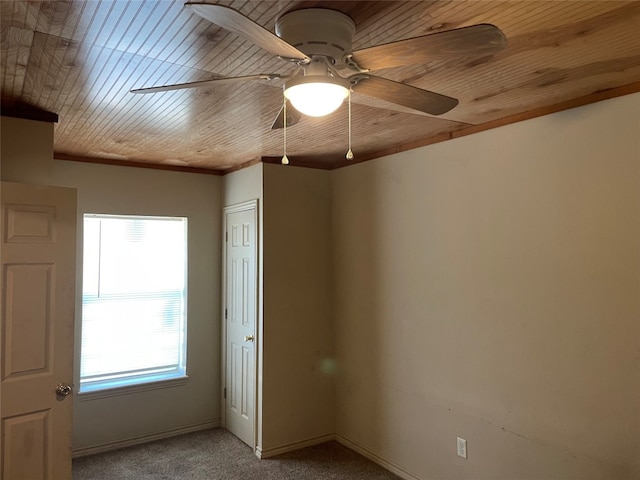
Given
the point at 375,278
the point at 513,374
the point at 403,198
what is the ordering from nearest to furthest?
the point at 513,374 → the point at 403,198 → the point at 375,278

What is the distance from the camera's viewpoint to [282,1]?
1.41m

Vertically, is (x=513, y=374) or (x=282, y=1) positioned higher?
(x=282, y=1)

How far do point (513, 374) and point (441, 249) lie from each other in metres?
0.88

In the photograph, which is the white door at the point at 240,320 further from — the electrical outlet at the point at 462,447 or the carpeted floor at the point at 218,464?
the electrical outlet at the point at 462,447

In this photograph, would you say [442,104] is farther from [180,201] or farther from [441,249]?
[180,201]

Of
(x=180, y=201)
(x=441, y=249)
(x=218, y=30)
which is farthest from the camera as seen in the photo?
(x=180, y=201)

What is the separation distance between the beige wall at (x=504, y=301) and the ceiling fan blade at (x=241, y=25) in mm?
1730

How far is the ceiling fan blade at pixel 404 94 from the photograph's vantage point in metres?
1.57

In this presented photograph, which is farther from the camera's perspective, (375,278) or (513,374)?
(375,278)

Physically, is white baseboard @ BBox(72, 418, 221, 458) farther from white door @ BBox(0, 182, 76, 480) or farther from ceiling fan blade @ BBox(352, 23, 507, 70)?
ceiling fan blade @ BBox(352, 23, 507, 70)

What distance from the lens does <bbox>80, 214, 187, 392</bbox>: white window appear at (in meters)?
3.83

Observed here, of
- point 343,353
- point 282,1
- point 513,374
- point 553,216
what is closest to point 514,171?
point 553,216

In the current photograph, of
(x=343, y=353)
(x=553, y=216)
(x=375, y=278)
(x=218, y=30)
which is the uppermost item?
(x=218, y=30)

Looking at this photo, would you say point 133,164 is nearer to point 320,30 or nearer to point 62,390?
point 62,390
